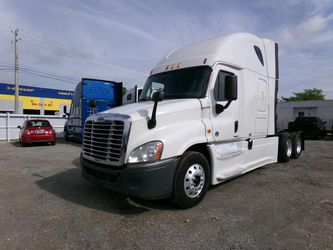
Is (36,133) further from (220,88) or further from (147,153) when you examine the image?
(147,153)

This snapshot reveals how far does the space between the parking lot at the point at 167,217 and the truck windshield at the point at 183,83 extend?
6.64ft

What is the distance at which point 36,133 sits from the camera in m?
14.6

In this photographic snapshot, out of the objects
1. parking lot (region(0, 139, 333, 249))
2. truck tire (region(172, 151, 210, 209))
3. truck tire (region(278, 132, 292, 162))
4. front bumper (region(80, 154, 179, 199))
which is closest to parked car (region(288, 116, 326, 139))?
truck tire (region(278, 132, 292, 162))

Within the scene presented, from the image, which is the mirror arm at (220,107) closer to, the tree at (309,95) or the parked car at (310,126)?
the parked car at (310,126)

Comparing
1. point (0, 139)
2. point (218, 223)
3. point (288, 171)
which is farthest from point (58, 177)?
point (0, 139)

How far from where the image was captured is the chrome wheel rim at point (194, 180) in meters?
4.66

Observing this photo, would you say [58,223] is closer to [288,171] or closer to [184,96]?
[184,96]

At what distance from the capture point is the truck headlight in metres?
4.22

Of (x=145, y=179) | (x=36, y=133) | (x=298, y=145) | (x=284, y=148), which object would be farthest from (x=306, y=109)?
(x=145, y=179)

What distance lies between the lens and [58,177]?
23.0 ft

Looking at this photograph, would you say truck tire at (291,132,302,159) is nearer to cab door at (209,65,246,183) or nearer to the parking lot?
the parking lot

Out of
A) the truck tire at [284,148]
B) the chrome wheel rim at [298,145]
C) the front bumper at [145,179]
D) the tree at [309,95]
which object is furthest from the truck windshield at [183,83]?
the tree at [309,95]

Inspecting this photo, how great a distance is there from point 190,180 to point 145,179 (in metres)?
0.91

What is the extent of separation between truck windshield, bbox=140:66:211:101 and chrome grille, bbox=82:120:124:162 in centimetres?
145
